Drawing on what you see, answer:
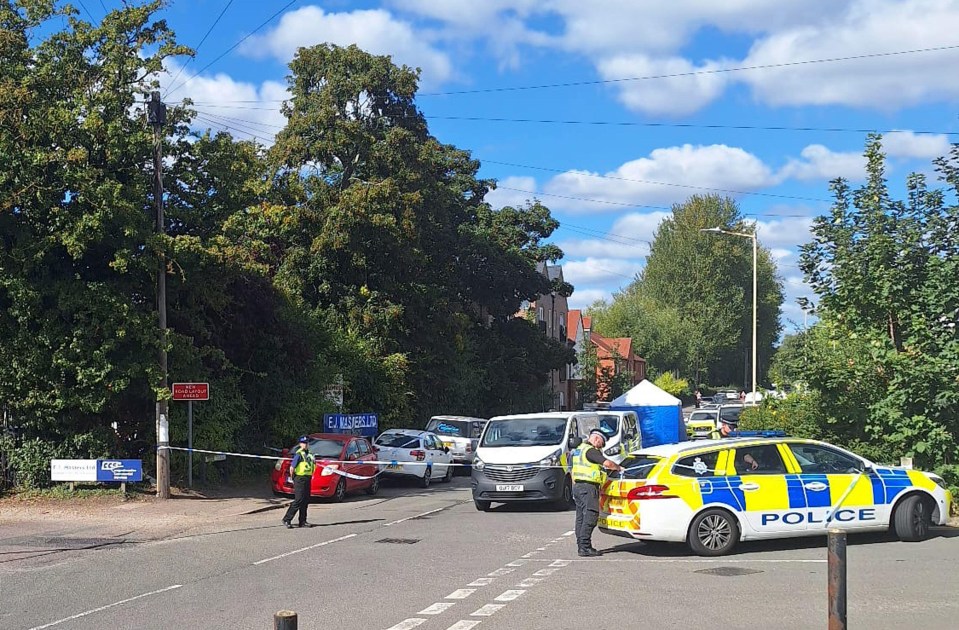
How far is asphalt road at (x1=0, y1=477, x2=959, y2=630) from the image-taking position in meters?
8.90

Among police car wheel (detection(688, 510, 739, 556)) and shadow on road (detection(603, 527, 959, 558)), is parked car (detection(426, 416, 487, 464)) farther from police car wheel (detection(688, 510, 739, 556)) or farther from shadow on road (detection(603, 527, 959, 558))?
police car wheel (detection(688, 510, 739, 556))

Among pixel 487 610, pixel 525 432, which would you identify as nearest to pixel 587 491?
pixel 487 610

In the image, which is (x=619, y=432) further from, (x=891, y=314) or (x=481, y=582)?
(x=481, y=582)

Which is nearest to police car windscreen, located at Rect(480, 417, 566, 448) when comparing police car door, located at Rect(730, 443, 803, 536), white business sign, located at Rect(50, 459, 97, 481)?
police car door, located at Rect(730, 443, 803, 536)

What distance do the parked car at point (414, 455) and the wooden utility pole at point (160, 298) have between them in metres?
5.86

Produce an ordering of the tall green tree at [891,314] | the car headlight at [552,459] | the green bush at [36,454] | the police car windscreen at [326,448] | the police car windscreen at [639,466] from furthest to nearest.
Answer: the police car windscreen at [326,448], the green bush at [36,454], the car headlight at [552,459], the tall green tree at [891,314], the police car windscreen at [639,466]

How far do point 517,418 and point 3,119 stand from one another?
1149cm

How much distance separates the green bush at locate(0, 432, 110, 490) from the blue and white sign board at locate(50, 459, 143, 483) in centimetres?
31

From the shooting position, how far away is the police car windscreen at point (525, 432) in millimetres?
19422

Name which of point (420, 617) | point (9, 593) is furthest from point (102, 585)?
point (420, 617)

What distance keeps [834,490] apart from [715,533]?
1719 mm

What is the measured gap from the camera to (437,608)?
9.38m

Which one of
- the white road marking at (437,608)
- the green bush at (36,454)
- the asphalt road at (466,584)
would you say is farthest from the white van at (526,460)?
the white road marking at (437,608)

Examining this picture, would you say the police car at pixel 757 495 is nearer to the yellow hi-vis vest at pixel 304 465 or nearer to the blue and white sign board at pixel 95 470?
the yellow hi-vis vest at pixel 304 465
